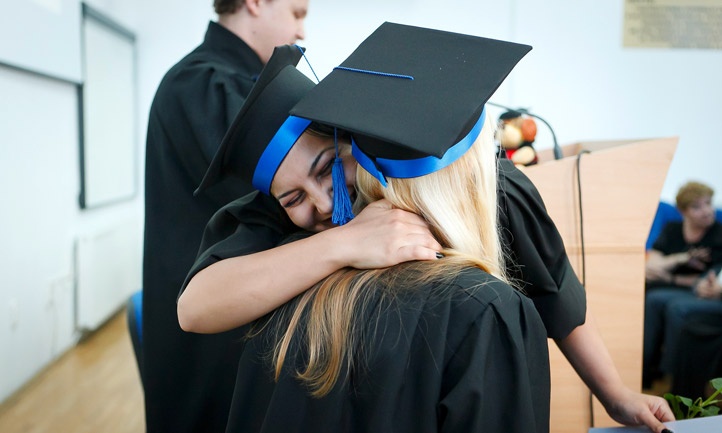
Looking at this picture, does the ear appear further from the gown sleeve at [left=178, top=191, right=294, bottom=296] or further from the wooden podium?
the wooden podium

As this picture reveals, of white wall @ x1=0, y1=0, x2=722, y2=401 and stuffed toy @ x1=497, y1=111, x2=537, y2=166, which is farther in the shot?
white wall @ x1=0, y1=0, x2=722, y2=401

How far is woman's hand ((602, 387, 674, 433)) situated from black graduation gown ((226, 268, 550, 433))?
37cm

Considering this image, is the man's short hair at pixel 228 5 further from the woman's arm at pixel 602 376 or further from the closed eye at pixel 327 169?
the woman's arm at pixel 602 376

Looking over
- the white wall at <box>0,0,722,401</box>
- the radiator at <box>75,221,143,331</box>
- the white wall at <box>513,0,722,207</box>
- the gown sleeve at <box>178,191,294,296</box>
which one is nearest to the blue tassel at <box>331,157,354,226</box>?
the gown sleeve at <box>178,191,294,296</box>

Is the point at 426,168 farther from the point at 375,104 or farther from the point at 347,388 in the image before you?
the point at 347,388

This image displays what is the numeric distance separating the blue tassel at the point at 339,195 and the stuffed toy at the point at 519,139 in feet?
2.72

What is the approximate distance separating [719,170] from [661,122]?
704mm

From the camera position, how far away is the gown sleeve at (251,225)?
1.15 meters

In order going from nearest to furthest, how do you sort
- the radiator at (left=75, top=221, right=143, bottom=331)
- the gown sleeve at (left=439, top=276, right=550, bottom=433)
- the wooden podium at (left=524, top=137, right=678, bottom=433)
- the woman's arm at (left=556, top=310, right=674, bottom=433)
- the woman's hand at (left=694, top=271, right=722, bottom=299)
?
the gown sleeve at (left=439, top=276, right=550, bottom=433)
the woman's arm at (left=556, top=310, right=674, bottom=433)
the wooden podium at (left=524, top=137, right=678, bottom=433)
the woman's hand at (left=694, top=271, right=722, bottom=299)
the radiator at (left=75, top=221, right=143, bottom=331)

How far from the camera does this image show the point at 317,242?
0.96 metres

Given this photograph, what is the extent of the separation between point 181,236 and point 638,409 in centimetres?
127

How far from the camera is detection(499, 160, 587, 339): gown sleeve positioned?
1.07 m

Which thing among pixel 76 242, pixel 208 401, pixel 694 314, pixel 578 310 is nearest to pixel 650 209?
pixel 578 310

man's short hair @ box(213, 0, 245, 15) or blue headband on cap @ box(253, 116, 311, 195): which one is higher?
man's short hair @ box(213, 0, 245, 15)
